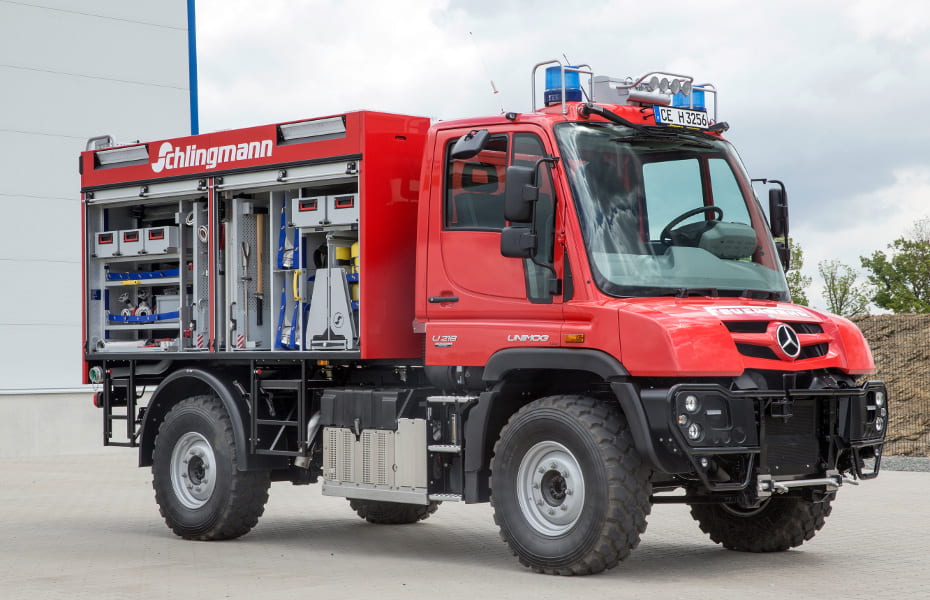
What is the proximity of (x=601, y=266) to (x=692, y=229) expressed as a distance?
91 cm

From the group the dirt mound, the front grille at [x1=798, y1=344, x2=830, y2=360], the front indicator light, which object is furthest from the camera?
the dirt mound

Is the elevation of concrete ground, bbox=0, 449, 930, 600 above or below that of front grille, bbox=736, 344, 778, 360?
below

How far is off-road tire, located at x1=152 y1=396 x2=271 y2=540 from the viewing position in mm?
11758

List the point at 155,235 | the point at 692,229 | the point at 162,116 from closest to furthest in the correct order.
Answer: the point at 692,229 → the point at 155,235 → the point at 162,116

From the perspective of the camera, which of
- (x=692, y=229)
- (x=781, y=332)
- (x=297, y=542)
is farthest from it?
(x=297, y=542)

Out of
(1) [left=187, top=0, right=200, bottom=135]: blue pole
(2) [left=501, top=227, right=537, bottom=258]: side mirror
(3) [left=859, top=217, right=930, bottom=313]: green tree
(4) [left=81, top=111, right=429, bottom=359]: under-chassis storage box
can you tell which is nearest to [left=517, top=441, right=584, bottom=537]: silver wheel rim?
(2) [left=501, top=227, right=537, bottom=258]: side mirror

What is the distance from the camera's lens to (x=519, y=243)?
9359 mm

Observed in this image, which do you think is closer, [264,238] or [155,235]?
[264,238]

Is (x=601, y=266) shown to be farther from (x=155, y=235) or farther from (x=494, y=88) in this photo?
(x=155, y=235)

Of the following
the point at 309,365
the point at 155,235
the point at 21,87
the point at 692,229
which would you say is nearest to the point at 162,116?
the point at 21,87

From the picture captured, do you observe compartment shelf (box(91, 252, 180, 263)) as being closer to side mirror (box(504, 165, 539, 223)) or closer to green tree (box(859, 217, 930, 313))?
side mirror (box(504, 165, 539, 223))

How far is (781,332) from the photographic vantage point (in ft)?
30.0

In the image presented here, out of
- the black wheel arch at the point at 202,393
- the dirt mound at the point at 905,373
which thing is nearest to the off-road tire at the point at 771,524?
the black wheel arch at the point at 202,393

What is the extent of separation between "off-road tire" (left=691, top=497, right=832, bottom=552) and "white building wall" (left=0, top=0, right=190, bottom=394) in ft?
52.0
